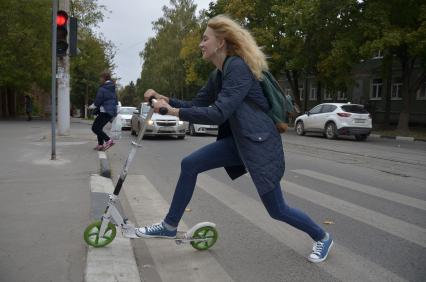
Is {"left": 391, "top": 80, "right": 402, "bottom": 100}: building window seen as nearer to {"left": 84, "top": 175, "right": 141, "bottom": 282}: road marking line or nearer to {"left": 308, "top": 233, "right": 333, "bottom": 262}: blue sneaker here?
{"left": 308, "top": 233, "right": 333, "bottom": 262}: blue sneaker

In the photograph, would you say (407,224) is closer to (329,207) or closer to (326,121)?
(329,207)

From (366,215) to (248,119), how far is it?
9.36ft

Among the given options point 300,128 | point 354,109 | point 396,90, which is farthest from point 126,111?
point 396,90

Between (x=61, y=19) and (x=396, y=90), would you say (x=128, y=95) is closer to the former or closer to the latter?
(x=396, y=90)

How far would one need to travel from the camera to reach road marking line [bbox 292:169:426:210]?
680cm

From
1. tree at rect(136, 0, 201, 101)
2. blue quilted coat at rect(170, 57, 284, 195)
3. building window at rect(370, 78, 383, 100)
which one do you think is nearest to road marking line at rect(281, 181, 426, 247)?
blue quilted coat at rect(170, 57, 284, 195)

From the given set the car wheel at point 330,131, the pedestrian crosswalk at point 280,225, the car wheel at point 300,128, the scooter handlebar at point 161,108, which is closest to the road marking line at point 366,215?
the pedestrian crosswalk at point 280,225

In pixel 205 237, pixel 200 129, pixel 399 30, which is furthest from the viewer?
pixel 399 30

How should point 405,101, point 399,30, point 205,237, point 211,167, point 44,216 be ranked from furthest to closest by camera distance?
1. point 405,101
2. point 399,30
3. point 44,216
4. point 205,237
5. point 211,167

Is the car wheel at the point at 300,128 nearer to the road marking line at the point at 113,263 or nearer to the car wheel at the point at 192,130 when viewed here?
the car wheel at the point at 192,130

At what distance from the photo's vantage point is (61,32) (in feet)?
31.8

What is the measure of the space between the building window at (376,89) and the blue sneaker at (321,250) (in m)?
36.1

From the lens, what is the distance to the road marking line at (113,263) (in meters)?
3.66

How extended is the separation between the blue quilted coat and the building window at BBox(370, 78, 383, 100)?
1440 inches
